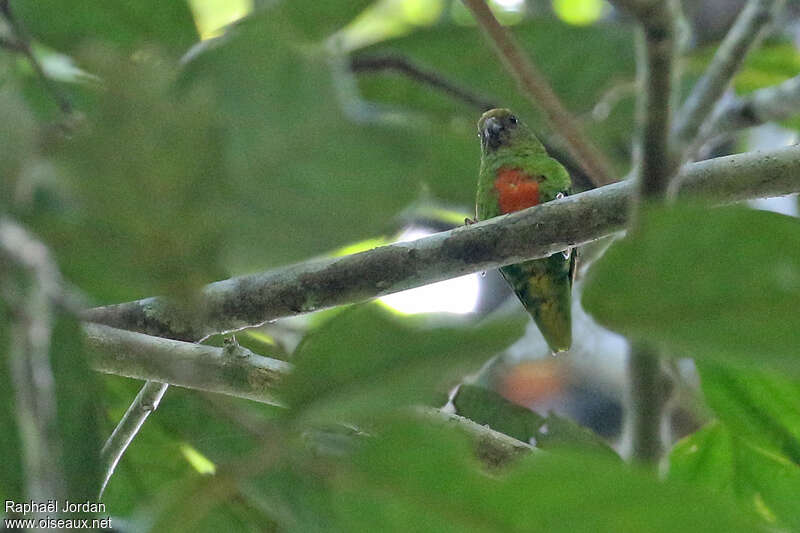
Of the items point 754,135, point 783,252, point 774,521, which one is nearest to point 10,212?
point 783,252

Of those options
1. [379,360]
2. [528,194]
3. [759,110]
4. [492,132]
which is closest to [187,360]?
[379,360]

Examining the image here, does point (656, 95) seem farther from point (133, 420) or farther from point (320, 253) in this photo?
point (133, 420)

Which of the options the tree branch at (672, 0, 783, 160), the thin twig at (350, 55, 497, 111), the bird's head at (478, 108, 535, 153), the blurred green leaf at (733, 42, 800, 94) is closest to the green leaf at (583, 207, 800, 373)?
the tree branch at (672, 0, 783, 160)

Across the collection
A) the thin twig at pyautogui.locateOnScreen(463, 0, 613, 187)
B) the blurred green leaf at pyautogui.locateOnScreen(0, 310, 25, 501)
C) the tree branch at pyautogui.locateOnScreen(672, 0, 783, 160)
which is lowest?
the blurred green leaf at pyautogui.locateOnScreen(0, 310, 25, 501)

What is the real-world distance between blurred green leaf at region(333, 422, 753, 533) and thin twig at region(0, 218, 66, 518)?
0.19 meters

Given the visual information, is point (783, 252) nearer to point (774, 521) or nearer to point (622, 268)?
point (622, 268)

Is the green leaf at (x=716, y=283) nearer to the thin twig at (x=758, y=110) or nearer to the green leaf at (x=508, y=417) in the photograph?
the green leaf at (x=508, y=417)

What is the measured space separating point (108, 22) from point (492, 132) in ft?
5.36


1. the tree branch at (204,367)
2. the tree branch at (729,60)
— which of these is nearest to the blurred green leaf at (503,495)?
the tree branch at (204,367)

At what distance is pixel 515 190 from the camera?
2.75m

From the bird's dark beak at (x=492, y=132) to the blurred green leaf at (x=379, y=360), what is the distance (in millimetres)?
2445

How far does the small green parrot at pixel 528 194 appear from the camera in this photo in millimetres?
2521

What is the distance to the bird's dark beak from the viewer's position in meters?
2.96

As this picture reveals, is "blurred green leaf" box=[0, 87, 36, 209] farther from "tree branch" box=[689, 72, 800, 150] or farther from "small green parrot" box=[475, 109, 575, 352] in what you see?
"small green parrot" box=[475, 109, 575, 352]
